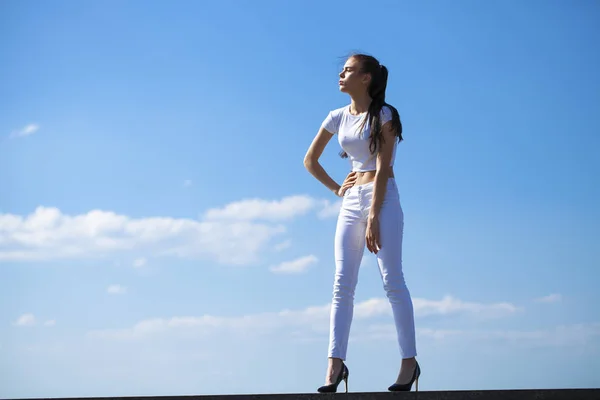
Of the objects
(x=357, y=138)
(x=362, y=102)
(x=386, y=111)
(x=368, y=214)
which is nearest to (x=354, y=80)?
(x=362, y=102)

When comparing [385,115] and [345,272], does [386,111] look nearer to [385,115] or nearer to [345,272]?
[385,115]

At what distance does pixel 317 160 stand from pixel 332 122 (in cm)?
45

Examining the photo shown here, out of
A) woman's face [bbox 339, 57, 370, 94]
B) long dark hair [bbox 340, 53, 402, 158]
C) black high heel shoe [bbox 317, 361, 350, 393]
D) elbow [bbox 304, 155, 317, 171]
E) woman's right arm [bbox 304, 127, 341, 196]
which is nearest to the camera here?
black high heel shoe [bbox 317, 361, 350, 393]

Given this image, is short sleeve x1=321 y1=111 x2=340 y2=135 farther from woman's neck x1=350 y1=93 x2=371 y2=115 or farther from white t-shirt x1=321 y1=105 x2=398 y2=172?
woman's neck x1=350 y1=93 x2=371 y2=115

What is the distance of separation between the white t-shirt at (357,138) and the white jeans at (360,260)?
0.64ft

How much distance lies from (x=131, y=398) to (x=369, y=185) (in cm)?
255

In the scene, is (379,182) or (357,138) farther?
(357,138)

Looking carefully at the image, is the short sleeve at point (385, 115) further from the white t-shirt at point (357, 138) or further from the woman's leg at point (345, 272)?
the woman's leg at point (345, 272)

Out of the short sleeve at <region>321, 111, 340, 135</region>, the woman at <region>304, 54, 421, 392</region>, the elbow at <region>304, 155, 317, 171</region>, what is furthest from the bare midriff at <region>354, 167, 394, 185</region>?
the elbow at <region>304, 155, 317, 171</region>

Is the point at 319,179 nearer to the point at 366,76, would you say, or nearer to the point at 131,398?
the point at 366,76

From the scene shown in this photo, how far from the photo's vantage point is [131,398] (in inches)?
193

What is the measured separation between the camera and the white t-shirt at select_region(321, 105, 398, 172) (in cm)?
616

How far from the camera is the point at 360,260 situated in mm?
6211

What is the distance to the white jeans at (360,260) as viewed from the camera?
6008 millimetres
